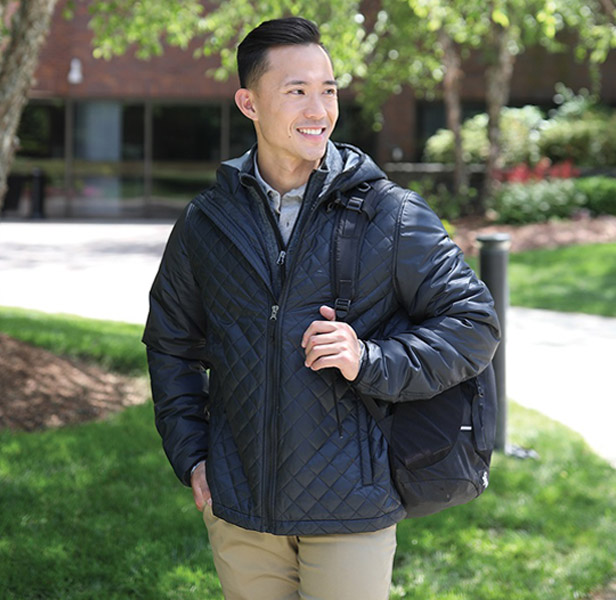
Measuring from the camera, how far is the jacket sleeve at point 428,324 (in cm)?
217

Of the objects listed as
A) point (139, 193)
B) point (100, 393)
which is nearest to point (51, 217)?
point (139, 193)

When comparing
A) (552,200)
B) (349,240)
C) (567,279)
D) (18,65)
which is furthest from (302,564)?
(552,200)

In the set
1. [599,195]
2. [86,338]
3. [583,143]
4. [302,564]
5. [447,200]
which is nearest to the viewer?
[302,564]

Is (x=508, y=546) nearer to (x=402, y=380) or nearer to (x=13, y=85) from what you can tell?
(x=402, y=380)

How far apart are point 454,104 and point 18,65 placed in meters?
13.6

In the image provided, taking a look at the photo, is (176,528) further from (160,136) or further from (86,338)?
(160,136)

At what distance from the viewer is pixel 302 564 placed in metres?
2.32

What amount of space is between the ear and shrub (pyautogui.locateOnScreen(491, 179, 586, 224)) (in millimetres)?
15819

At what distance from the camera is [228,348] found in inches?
92.3

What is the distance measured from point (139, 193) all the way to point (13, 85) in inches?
729

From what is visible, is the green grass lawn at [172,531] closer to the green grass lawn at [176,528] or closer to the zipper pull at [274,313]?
the green grass lawn at [176,528]

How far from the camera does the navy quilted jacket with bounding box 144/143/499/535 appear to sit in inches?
87.2

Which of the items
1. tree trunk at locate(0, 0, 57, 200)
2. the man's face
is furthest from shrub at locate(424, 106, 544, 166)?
the man's face

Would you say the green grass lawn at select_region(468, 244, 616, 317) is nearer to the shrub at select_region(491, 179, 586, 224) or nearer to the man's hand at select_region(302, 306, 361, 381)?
the shrub at select_region(491, 179, 586, 224)
